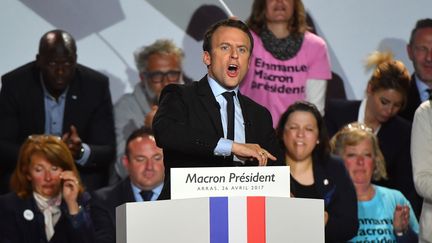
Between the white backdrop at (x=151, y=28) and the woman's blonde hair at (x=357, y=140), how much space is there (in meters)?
0.94

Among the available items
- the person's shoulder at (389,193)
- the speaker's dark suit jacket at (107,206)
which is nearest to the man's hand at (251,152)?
the speaker's dark suit jacket at (107,206)

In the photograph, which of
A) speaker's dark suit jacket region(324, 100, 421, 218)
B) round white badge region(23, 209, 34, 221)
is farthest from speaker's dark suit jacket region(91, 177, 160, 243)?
speaker's dark suit jacket region(324, 100, 421, 218)

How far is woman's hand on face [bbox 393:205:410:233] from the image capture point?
568cm

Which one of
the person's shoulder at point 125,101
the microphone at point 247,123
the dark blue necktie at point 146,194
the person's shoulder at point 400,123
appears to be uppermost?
the person's shoulder at point 125,101

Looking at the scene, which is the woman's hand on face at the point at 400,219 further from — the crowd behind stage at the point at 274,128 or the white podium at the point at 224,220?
the white podium at the point at 224,220

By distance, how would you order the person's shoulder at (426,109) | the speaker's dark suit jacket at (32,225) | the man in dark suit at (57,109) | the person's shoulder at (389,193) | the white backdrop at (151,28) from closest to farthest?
1. the person's shoulder at (426,109)
2. the speaker's dark suit jacket at (32,225)
3. the person's shoulder at (389,193)
4. the man in dark suit at (57,109)
5. the white backdrop at (151,28)

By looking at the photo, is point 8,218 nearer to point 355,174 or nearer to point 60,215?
point 60,215

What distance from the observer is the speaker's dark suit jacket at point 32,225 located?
213 inches

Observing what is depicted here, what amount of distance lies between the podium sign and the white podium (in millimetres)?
23

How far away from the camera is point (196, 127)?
361cm

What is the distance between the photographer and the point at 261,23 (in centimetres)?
622

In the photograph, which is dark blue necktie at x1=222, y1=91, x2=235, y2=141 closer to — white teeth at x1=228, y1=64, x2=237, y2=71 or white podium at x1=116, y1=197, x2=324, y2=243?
white teeth at x1=228, y1=64, x2=237, y2=71

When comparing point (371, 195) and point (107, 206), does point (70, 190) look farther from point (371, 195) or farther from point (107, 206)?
point (371, 195)

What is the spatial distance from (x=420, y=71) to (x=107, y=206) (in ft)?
7.10
